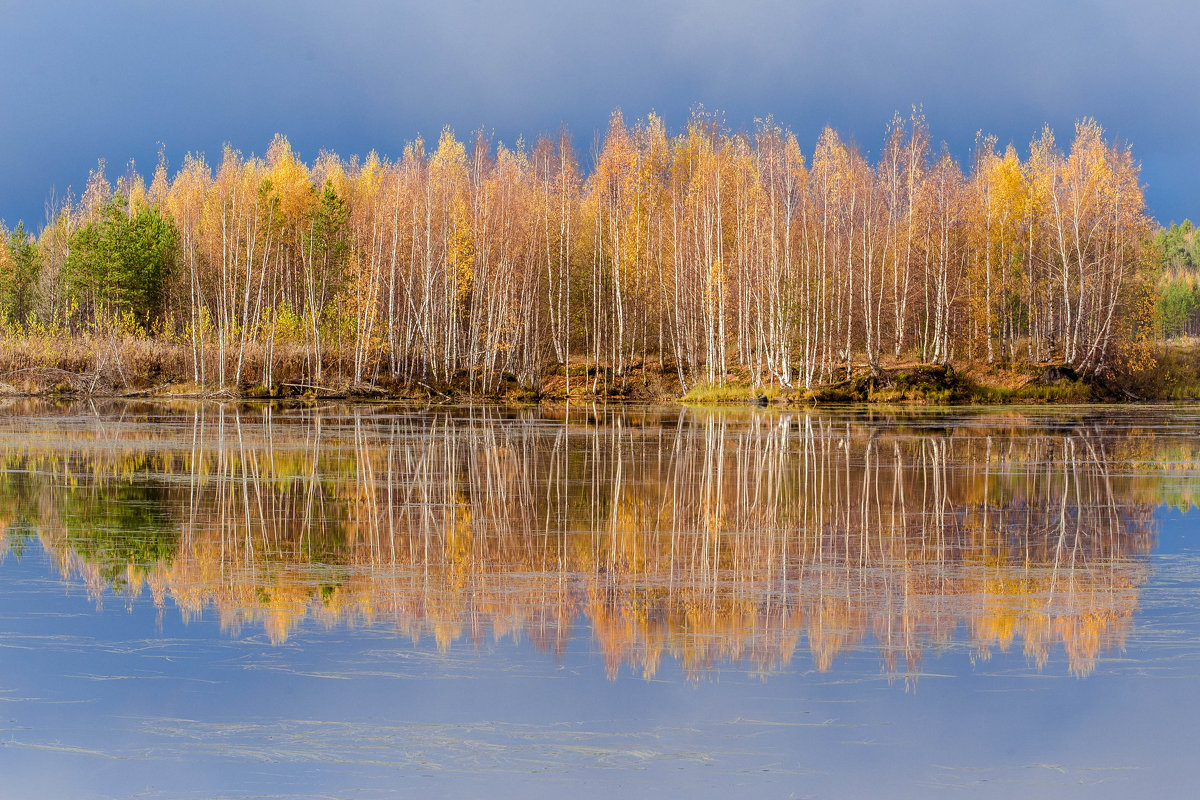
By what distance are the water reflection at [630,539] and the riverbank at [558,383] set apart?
23.6 m

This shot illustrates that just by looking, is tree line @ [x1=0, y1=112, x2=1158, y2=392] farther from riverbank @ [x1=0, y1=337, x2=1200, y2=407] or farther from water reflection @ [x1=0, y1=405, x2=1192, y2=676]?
water reflection @ [x1=0, y1=405, x2=1192, y2=676]

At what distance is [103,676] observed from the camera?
6.26 metres

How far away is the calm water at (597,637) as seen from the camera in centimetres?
502

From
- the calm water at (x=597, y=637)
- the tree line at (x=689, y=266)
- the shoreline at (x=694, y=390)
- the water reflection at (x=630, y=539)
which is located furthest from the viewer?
the tree line at (x=689, y=266)

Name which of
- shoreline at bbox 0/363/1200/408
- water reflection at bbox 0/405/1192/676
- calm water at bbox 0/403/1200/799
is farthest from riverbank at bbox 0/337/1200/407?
calm water at bbox 0/403/1200/799

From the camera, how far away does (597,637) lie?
7.04 meters

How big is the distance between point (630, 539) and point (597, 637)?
148 inches

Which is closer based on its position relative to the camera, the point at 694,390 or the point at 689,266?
the point at 694,390

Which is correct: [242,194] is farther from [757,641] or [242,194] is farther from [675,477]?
[757,641]

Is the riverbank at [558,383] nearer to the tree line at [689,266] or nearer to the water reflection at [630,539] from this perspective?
the tree line at [689,266]

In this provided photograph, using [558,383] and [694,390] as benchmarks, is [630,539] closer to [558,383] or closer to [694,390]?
[694,390]

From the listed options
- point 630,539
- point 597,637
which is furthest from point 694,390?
point 597,637

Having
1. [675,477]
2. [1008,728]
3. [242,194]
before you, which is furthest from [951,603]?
[242,194]

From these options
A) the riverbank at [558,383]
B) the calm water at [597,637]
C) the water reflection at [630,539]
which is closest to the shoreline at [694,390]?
the riverbank at [558,383]
